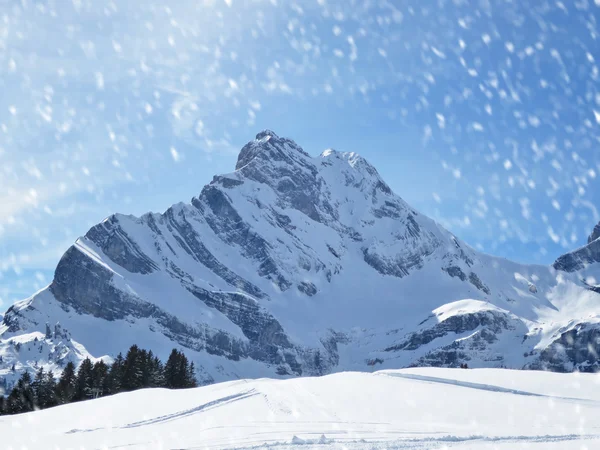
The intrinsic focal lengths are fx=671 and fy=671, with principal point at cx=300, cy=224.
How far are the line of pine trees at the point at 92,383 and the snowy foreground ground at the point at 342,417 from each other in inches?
884

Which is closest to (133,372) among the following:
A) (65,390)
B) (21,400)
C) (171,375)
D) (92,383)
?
(92,383)

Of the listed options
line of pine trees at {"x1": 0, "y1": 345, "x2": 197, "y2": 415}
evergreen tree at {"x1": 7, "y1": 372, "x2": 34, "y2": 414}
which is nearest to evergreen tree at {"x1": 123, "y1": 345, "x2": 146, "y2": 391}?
line of pine trees at {"x1": 0, "y1": 345, "x2": 197, "y2": 415}

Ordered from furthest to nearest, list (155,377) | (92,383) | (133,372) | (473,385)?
(155,377) < (92,383) < (133,372) < (473,385)

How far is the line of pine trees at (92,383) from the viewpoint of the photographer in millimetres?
55531

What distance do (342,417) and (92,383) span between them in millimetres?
39338

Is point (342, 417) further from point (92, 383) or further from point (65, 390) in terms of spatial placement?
point (92, 383)

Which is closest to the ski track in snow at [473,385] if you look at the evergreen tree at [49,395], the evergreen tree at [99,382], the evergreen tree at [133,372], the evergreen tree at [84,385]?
the evergreen tree at [133,372]

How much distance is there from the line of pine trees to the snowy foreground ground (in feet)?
73.6

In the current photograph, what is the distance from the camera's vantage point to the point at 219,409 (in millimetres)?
26938

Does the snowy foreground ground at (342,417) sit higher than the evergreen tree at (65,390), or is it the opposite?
the evergreen tree at (65,390)

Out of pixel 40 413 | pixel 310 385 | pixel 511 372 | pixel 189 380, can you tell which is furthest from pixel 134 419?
pixel 189 380

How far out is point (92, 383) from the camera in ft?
191

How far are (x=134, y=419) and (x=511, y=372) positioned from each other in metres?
23.8

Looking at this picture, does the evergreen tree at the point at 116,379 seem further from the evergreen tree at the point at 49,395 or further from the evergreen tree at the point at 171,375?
the evergreen tree at the point at 49,395
